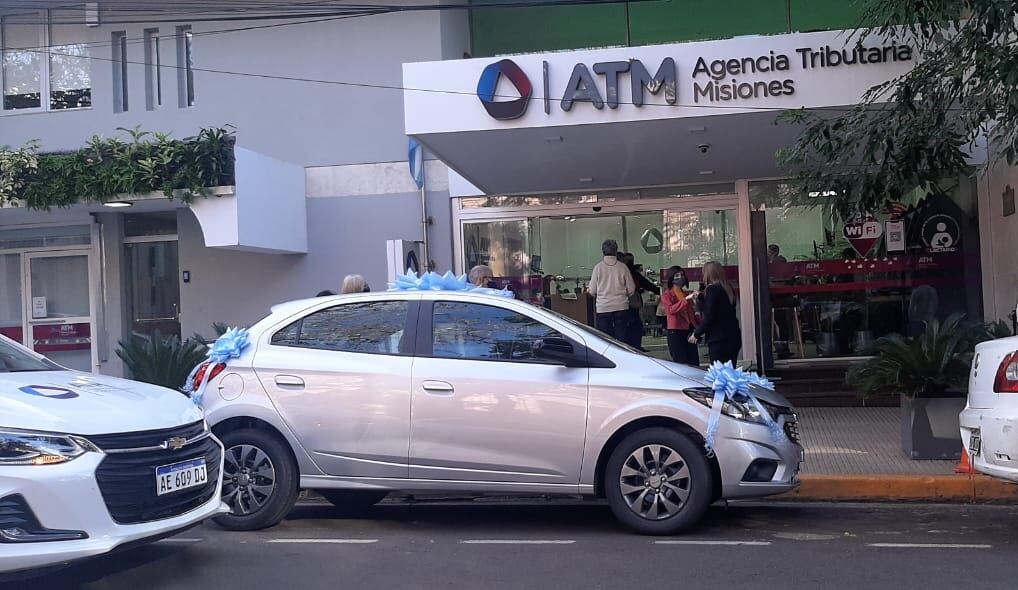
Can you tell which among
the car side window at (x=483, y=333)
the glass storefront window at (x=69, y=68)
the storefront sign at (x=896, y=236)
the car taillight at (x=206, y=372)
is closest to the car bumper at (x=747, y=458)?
the car side window at (x=483, y=333)

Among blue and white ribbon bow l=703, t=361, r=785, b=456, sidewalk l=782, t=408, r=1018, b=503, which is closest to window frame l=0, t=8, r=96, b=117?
sidewalk l=782, t=408, r=1018, b=503

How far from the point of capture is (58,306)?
16125 mm

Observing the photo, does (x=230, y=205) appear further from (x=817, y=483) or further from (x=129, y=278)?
(x=817, y=483)

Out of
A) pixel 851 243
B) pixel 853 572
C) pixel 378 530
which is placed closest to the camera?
pixel 853 572

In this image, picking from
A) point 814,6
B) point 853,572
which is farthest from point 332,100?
point 853,572

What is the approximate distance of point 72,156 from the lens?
1331 cm

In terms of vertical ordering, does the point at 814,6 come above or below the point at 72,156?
above

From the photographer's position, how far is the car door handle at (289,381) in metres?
7.49

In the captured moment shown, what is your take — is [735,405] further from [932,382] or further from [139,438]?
[139,438]

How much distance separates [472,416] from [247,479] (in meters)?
1.68

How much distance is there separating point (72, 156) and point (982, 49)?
34.4 feet

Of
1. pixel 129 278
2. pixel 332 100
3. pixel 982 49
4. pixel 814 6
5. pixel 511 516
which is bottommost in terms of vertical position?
pixel 511 516

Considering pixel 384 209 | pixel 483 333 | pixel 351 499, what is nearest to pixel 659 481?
pixel 483 333

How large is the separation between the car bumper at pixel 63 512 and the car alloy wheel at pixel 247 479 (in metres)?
1.89
